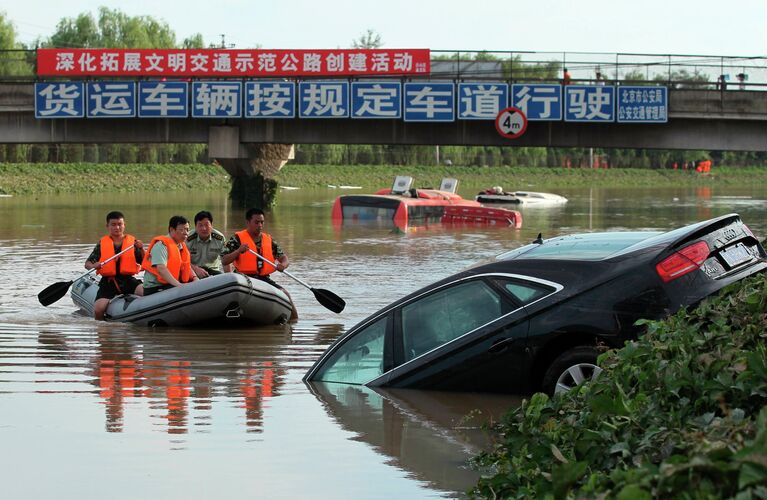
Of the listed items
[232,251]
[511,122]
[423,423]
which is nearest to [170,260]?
[232,251]

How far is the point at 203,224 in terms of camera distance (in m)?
16.2

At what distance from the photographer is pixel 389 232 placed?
37750 mm

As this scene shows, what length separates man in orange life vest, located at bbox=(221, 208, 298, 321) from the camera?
52.2ft

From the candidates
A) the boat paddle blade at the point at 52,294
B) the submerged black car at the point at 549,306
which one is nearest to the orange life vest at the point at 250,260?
the boat paddle blade at the point at 52,294

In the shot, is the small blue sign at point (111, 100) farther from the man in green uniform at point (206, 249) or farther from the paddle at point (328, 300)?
the paddle at point (328, 300)

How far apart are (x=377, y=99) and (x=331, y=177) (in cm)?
4984

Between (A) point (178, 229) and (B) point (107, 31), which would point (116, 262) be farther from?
(B) point (107, 31)

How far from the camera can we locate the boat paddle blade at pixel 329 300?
55.8ft

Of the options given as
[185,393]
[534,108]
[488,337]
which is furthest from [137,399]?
[534,108]

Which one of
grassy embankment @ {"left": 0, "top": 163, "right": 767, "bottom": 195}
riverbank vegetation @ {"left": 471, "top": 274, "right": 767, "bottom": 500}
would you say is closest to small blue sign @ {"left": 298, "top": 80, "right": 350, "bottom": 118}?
grassy embankment @ {"left": 0, "top": 163, "right": 767, "bottom": 195}

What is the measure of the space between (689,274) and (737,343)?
96.6 inches

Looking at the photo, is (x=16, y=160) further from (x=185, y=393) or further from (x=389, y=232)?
(x=185, y=393)

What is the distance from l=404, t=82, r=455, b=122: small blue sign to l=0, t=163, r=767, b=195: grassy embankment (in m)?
30.7

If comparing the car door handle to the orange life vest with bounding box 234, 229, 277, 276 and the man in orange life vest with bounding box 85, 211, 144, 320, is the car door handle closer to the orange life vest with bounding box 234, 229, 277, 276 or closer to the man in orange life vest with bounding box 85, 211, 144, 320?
the orange life vest with bounding box 234, 229, 277, 276
